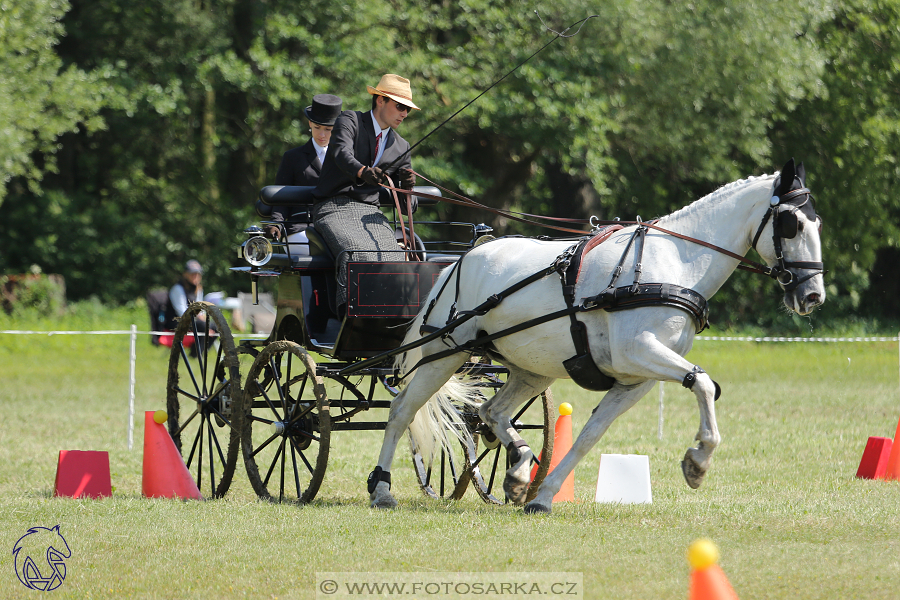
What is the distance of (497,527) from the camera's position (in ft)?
17.6

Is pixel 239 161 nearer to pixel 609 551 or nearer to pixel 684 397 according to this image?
pixel 684 397

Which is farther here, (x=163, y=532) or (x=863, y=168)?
(x=863, y=168)

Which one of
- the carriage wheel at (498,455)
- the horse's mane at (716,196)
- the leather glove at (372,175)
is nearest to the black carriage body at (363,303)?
the leather glove at (372,175)

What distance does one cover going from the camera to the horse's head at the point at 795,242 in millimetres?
5293

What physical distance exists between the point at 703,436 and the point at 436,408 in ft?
6.70

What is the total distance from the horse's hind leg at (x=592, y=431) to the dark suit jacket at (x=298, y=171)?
10.4 feet

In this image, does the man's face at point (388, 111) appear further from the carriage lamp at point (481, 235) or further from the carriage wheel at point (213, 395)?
the carriage wheel at point (213, 395)

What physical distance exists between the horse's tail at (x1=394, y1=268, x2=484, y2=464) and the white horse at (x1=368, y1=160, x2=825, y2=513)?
3 cm

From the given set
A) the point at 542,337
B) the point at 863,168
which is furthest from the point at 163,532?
the point at 863,168

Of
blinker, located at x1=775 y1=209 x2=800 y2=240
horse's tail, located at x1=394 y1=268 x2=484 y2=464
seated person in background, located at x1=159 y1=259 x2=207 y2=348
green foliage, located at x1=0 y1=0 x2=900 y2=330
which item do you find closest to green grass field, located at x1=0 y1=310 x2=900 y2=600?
horse's tail, located at x1=394 y1=268 x2=484 y2=464

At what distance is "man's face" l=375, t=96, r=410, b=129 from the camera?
6.89 meters

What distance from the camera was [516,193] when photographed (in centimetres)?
2303

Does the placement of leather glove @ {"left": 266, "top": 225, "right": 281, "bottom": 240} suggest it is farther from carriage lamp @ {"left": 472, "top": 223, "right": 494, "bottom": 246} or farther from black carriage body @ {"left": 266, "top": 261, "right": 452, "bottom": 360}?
carriage lamp @ {"left": 472, "top": 223, "right": 494, "bottom": 246}

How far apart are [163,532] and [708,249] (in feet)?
10.8
